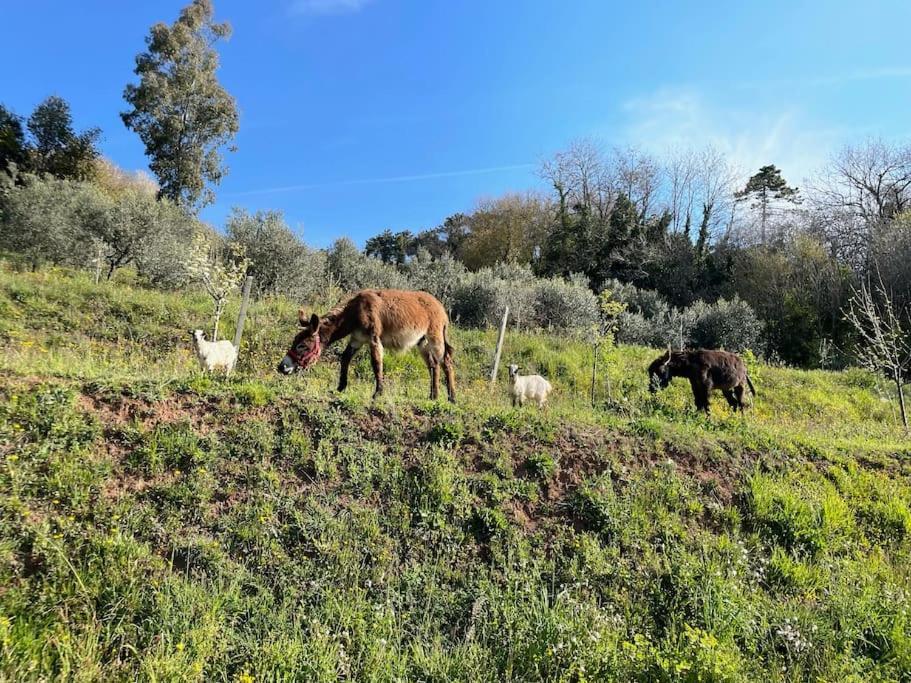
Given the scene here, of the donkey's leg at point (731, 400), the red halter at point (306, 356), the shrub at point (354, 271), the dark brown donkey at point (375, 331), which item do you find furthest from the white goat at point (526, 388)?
the shrub at point (354, 271)

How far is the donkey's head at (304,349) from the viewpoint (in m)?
7.50

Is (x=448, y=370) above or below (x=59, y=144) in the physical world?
below

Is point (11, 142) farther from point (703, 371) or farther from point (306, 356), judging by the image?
point (703, 371)

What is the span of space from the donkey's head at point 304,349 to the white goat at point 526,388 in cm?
533

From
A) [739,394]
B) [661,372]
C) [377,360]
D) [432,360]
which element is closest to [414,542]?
[377,360]

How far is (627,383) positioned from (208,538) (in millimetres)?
14135

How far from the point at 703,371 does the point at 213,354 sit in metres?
11.7

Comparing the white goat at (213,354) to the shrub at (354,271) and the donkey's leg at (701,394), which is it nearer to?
the donkey's leg at (701,394)

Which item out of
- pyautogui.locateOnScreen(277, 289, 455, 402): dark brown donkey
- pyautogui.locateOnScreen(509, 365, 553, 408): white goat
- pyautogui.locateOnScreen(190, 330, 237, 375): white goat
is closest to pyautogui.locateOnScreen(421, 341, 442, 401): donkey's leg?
pyautogui.locateOnScreen(277, 289, 455, 402): dark brown donkey

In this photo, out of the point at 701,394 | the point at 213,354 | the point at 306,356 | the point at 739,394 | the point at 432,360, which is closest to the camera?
the point at 306,356

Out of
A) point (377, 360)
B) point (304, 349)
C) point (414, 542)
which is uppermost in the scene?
point (304, 349)

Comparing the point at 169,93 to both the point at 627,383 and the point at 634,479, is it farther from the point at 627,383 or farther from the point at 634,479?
the point at 634,479

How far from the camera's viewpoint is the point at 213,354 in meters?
10.5

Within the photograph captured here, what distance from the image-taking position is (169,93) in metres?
28.7
